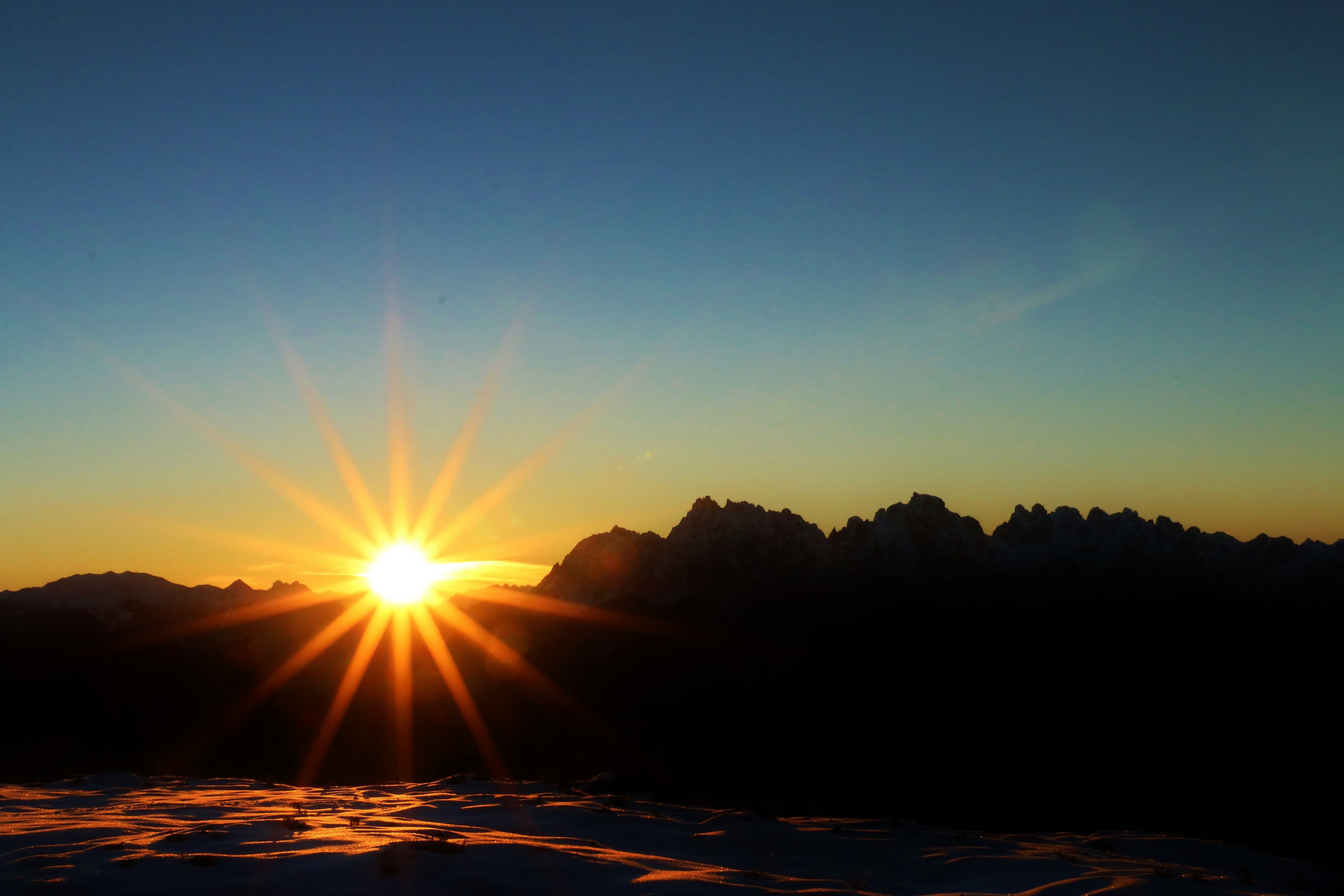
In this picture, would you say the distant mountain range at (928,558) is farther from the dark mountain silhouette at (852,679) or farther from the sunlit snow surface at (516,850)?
the sunlit snow surface at (516,850)

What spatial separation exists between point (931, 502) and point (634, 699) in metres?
A: 50.7

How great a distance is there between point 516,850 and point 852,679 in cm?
6545

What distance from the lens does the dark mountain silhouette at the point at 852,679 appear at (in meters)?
43.5

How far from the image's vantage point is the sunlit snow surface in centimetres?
874

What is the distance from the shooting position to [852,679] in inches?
2800

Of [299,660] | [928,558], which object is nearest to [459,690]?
[299,660]

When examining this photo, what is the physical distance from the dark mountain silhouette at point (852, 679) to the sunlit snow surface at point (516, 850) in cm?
511

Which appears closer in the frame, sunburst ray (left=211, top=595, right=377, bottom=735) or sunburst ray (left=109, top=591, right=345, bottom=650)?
sunburst ray (left=211, top=595, right=377, bottom=735)

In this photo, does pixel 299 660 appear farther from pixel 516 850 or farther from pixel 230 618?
pixel 516 850

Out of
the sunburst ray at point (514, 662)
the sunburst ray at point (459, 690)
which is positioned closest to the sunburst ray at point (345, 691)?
the sunburst ray at point (459, 690)

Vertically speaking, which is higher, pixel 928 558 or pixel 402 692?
pixel 928 558

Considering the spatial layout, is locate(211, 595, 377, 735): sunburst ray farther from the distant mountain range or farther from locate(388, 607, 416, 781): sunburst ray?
the distant mountain range

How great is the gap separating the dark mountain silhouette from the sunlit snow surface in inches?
201

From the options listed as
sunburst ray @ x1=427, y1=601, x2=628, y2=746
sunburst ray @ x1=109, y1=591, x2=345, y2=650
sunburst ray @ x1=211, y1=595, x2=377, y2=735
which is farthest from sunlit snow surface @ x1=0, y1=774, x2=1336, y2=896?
sunburst ray @ x1=109, y1=591, x2=345, y2=650
